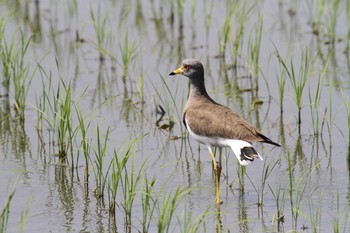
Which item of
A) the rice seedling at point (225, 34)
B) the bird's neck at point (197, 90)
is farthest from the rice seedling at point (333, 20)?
the bird's neck at point (197, 90)

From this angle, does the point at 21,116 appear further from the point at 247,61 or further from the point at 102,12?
the point at 102,12

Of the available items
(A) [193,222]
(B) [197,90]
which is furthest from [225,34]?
(A) [193,222]

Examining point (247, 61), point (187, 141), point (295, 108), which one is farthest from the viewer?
point (247, 61)

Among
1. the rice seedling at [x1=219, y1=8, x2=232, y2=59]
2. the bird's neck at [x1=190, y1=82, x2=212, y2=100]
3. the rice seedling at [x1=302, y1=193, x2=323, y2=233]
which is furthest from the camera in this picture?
the rice seedling at [x1=219, y1=8, x2=232, y2=59]

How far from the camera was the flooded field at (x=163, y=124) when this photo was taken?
23.5 ft

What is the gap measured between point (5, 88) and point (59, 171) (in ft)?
7.59

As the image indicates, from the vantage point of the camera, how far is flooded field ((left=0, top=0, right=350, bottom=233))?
7.15 m

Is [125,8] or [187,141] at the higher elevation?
[125,8]

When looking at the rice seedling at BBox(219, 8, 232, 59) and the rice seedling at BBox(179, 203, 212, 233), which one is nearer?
the rice seedling at BBox(179, 203, 212, 233)

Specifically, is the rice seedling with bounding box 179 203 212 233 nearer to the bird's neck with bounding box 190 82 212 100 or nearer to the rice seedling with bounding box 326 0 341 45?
the bird's neck with bounding box 190 82 212 100

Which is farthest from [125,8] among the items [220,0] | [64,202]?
[64,202]

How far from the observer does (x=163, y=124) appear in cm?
962

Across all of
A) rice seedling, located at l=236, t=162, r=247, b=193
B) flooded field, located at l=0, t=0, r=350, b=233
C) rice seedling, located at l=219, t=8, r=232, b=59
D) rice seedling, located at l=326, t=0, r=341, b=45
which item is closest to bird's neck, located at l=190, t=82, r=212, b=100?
flooded field, located at l=0, t=0, r=350, b=233

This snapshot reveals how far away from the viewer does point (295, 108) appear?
33.5 ft
